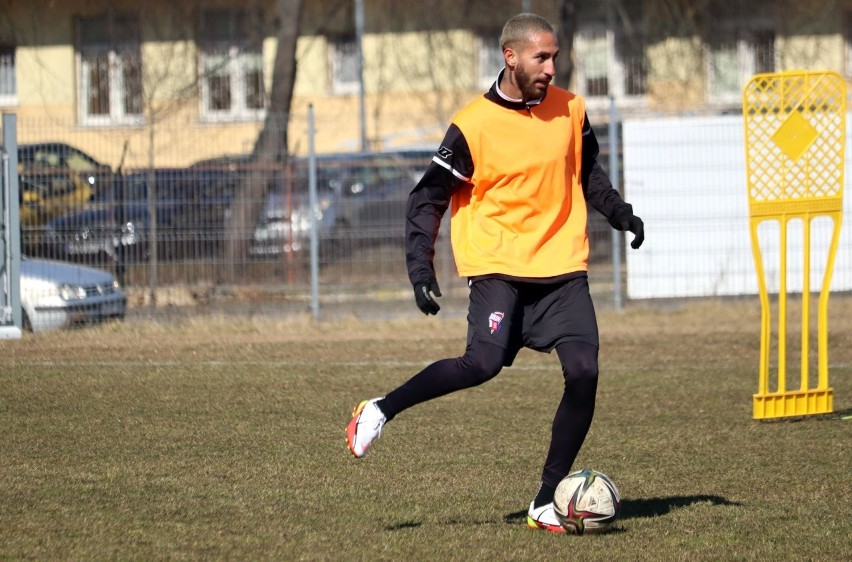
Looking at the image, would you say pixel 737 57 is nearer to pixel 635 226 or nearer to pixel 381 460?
pixel 381 460

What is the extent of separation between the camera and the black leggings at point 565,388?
5.38m

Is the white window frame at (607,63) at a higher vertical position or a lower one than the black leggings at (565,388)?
higher

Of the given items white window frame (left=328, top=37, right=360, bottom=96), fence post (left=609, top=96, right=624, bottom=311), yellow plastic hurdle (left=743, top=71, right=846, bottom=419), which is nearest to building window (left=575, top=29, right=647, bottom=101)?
white window frame (left=328, top=37, right=360, bottom=96)

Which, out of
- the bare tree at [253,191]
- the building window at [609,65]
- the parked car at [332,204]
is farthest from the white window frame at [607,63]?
the bare tree at [253,191]

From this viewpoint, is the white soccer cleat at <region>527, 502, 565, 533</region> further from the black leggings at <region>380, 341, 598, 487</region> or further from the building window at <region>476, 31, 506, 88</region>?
the building window at <region>476, 31, 506, 88</region>

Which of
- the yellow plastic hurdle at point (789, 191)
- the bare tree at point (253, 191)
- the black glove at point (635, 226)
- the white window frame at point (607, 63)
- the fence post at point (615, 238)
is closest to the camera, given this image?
the black glove at point (635, 226)

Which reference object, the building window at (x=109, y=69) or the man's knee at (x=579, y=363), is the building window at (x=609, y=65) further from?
the man's knee at (x=579, y=363)

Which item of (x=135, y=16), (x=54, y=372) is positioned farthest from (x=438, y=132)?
(x=54, y=372)

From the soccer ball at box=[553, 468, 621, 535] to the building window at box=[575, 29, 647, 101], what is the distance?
2784cm

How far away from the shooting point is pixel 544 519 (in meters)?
5.43

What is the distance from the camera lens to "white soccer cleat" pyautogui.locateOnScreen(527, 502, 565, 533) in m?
5.41

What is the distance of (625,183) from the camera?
15.5 m

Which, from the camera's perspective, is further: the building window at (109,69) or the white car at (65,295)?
the building window at (109,69)

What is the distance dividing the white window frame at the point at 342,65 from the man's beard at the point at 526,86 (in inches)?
1096
